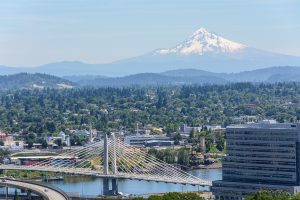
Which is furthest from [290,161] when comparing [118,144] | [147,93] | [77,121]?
[147,93]

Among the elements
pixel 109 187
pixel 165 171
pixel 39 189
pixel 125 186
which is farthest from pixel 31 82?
pixel 39 189

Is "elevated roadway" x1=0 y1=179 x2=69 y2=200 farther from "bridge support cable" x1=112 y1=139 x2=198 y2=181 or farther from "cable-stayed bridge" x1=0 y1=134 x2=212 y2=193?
"bridge support cable" x1=112 y1=139 x2=198 y2=181

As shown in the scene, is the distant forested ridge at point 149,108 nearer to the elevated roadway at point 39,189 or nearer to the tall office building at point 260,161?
the elevated roadway at point 39,189

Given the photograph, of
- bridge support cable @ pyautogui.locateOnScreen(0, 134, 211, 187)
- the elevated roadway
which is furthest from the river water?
the elevated roadway

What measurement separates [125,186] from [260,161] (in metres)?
12.7

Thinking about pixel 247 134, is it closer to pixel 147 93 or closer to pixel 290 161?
pixel 290 161

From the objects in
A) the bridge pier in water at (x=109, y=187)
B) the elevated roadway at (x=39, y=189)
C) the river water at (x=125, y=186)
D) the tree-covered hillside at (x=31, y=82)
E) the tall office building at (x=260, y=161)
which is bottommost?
the river water at (x=125, y=186)

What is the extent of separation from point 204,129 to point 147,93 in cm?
5241

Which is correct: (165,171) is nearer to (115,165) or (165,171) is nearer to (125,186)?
(115,165)

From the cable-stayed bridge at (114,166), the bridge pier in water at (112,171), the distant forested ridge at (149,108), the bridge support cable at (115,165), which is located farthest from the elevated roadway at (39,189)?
the distant forested ridge at (149,108)

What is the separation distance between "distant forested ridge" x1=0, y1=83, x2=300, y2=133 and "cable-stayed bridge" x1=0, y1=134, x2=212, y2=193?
25567 mm

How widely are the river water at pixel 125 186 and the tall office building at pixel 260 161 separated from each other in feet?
16.9

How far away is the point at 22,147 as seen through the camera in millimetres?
72938

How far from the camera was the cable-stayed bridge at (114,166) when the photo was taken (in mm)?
47219
